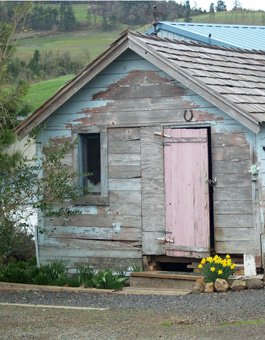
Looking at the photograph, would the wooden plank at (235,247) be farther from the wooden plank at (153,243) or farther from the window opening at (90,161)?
the window opening at (90,161)

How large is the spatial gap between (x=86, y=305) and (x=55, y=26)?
96606mm

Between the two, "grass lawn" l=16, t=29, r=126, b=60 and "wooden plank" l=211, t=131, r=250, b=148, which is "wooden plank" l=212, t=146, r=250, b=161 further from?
"grass lawn" l=16, t=29, r=126, b=60

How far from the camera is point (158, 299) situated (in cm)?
912

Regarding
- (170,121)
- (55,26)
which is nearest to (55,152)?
(170,121)

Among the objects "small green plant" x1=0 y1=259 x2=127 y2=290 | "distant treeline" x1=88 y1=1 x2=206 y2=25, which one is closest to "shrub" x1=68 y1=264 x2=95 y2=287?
"small green plant" x1=0 y1=259 x2=127 y2=290

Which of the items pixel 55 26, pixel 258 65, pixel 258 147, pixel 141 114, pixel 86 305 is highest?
pixel 55 26

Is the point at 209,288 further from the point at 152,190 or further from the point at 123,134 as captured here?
the point at 123,134

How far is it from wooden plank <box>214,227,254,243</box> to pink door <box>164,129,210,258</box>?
182 mm

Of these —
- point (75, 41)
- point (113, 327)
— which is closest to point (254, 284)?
point (113, 327)

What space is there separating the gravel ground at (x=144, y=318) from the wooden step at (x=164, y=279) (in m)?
0.75

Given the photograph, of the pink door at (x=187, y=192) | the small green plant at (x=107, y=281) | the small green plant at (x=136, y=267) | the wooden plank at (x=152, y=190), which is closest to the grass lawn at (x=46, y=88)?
the wooden plank at (x=152, y=190)

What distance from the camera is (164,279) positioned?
10.2 metres

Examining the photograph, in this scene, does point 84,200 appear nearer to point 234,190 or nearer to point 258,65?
point 234,190

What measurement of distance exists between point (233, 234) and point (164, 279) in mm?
1368
